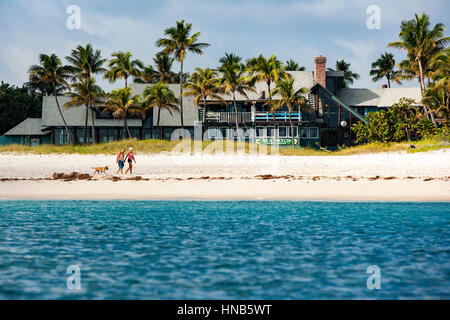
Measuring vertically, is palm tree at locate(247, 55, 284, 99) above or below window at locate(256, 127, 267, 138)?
above

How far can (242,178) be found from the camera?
2336 centimetres

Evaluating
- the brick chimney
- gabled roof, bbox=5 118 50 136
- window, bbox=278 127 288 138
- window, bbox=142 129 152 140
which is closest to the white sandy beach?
window, bbox=278 127 288 138

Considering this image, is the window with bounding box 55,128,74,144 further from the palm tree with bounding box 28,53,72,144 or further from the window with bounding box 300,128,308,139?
the window with bounding box 300,128,308,139

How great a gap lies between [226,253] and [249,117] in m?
39.4

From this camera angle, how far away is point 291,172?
A: 1003 inches

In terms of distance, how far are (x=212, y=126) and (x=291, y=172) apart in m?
23.9

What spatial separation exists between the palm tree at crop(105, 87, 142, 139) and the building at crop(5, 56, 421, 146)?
95.0 inches

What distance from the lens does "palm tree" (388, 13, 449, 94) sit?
46.2 m

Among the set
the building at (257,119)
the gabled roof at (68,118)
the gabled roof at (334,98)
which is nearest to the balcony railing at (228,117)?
the building at (257,119)

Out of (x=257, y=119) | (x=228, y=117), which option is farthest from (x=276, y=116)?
(x=228, y=117)

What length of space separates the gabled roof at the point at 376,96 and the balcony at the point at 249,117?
422 inches

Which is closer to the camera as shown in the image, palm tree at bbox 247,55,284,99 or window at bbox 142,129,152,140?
palm tree at bbox 247,55,284,99
